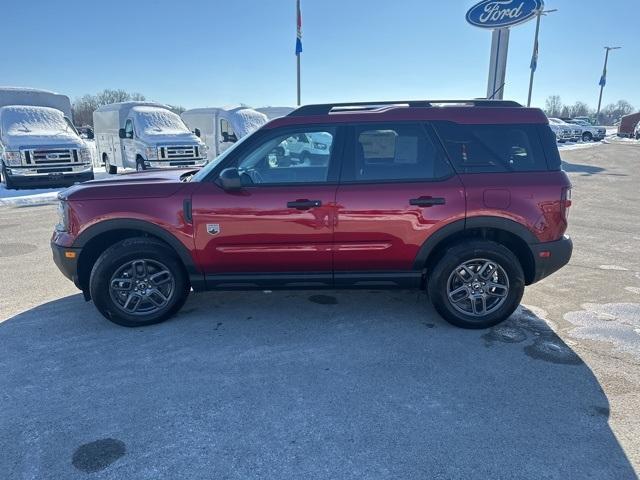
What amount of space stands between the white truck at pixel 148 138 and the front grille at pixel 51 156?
204 centimetres

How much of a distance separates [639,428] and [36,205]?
1138cm

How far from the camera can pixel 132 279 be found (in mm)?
3879

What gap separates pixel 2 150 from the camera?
11789 millimetres

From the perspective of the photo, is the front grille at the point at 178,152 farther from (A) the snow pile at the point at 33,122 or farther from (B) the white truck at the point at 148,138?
(A) the snow pile at the point at 33,122

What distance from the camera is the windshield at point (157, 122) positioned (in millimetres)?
14213

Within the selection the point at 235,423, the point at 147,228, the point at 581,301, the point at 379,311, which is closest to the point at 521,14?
the point at 581,301

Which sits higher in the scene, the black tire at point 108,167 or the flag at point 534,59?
the flag at point 534,59

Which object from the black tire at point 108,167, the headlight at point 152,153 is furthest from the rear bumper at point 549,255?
the black tire at point 108,167

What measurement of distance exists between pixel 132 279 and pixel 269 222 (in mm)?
1313

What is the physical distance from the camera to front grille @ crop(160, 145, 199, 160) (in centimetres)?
1364

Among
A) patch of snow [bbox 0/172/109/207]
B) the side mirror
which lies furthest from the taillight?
patch of snow [bbox 0/172/109/207]

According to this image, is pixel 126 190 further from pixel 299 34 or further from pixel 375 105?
pixel 299 34

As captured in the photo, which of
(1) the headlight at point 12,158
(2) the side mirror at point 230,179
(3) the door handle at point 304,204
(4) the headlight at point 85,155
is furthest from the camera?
(4) the headlight at point 85,155

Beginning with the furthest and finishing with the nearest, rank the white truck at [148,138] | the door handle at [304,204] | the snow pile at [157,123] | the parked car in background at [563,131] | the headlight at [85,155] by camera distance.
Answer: the parked car in background at [563,131]
the snow pile at [157,123]
the white truck at [148,138]
the headlight at [85,155]
the door handle at [304,204]
